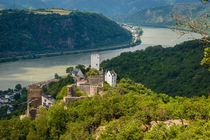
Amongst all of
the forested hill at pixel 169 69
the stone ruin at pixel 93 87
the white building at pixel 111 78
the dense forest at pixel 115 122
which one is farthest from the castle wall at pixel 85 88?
the forested hill at pixel 169 69

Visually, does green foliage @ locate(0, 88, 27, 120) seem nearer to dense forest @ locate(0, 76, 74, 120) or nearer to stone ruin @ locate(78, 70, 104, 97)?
dense forest @ locate(0, 76, 74, 120)

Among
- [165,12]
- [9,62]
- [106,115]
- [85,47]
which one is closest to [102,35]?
[85,47]

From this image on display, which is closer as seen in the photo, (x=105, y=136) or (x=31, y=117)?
(x=105, y=136)

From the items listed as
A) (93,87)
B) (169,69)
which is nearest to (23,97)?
(93,87)

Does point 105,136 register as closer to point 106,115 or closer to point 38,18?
point 106,115

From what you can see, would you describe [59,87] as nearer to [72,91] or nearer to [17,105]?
[17,105]

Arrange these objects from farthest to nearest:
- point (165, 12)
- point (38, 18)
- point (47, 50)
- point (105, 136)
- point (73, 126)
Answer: point (165, 12) → point (38, 18) → point (47, 50) → point (73, 126) → point (105, 136)
